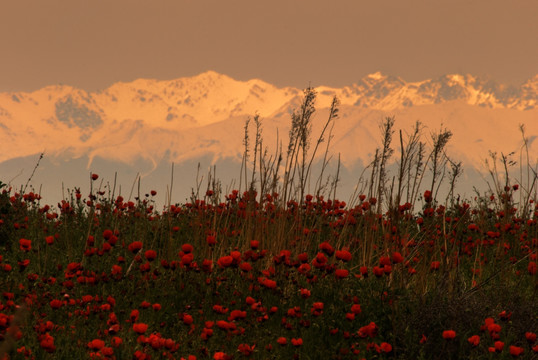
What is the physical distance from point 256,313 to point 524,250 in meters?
4.16

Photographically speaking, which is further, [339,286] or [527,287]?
[527,287]

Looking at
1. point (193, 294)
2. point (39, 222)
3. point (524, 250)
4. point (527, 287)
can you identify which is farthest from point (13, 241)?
point (524, 250)

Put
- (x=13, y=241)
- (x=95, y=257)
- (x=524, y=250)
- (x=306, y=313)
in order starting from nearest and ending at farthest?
(x=306, y=313) → (x=95, y=257) → (x=13, y=241) → (x=524, y=250)

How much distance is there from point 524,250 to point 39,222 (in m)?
5.84

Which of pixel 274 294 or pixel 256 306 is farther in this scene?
pixel 274 294

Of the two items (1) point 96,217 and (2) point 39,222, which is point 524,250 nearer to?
(1) point 96,217

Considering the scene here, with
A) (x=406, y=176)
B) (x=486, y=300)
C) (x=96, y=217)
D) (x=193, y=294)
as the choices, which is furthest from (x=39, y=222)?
(x=486, y=300)

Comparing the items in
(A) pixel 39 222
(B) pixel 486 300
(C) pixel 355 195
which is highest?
(C) pixel 355 195

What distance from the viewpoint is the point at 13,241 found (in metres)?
5.89

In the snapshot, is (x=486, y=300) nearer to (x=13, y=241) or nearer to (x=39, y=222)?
(x=13, y=241)

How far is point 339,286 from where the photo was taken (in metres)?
4.43

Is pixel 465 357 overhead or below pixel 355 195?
below

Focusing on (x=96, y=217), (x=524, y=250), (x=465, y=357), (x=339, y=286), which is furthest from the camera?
(x=96, y=217)

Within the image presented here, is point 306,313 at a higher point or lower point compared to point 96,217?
lower
